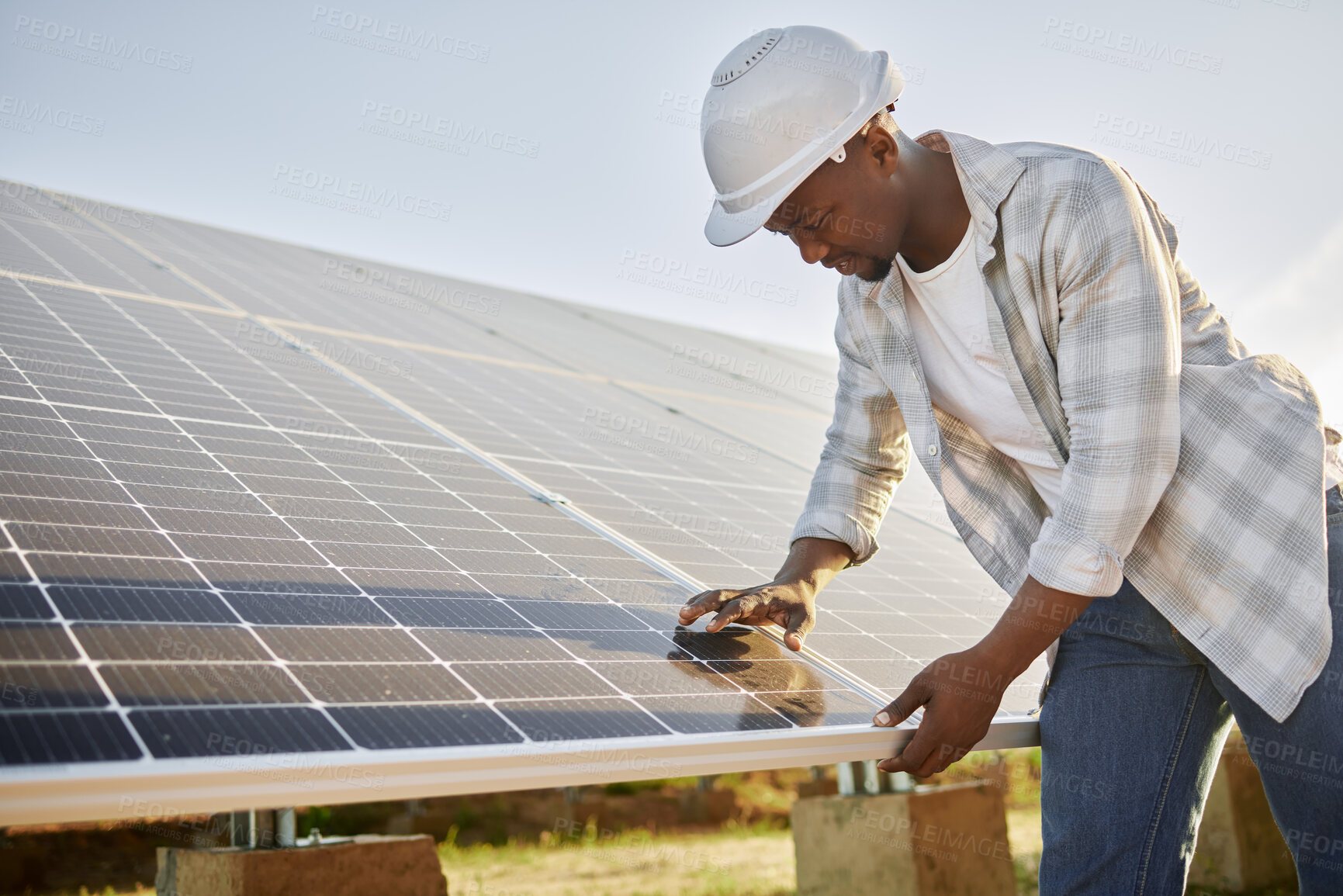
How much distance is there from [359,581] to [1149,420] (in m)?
2.40

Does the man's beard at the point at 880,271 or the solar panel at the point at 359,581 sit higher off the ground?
the man's beard at the point at 880,271

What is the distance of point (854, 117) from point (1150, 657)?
1858mm

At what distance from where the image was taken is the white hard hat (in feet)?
9.99

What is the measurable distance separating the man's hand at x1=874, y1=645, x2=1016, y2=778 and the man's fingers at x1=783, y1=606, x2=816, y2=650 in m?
0.58

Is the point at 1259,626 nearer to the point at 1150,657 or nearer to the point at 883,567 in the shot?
the point at 1150,657

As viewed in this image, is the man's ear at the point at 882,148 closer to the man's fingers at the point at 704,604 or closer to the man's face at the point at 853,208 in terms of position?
the man's face at the point at 853,208

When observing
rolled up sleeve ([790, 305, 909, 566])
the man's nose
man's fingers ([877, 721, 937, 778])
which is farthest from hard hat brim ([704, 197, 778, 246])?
man's fingers ([877, 721, 937, 778])

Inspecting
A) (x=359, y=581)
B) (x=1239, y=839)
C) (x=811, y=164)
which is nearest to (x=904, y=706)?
(x=811, y=164)

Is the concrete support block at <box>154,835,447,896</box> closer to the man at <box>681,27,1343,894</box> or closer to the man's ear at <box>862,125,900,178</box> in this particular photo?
the man at <box>681,27,1343,894</box>

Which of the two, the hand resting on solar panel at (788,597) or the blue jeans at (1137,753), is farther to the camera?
the hand resting on solar panel at (788,597)

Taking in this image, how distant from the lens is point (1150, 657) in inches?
127

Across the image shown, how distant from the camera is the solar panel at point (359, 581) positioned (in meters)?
2.27

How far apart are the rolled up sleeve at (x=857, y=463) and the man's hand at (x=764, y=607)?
25cm

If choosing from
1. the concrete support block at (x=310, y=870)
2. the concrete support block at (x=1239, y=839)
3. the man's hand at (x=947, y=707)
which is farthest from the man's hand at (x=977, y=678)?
the concrete support block at (x=1239, y=839)
